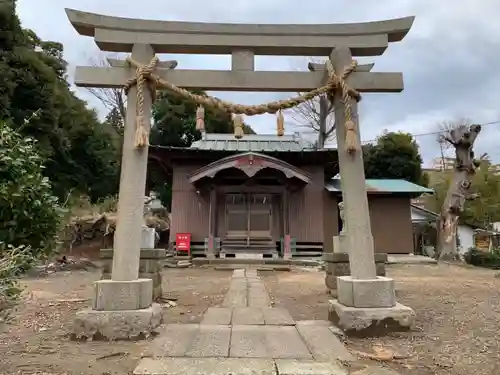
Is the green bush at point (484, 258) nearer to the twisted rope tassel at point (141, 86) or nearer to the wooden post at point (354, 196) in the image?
the wooden post at point (354, 196)

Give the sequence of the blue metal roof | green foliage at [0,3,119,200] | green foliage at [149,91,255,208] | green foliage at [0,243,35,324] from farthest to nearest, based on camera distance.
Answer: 1. green foliage at [149,91,255,208]
2. the blue metal roof
3. green foliage at [0,3,119,200]
4. green foliage at [0,243,35,324]

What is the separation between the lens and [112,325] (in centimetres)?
369

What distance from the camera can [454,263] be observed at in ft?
45.9

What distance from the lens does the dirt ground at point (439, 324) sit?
10.1ft

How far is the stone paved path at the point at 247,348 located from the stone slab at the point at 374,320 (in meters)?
0.24

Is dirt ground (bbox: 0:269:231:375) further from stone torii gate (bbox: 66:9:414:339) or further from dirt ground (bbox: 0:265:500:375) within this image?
stone torii gate (bbox: 66:9:414:339)

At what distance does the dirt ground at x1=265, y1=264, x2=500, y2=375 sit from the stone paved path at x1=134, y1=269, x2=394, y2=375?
0.49 metres

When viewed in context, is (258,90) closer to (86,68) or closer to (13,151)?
(86,68)

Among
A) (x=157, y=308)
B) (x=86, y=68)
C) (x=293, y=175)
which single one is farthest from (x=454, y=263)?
(x=86, y=68)

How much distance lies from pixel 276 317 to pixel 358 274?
111 centimetres

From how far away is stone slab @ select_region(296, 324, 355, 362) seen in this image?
117 inches

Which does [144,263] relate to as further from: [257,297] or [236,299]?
[257,297]

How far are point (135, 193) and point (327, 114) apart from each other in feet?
70.9

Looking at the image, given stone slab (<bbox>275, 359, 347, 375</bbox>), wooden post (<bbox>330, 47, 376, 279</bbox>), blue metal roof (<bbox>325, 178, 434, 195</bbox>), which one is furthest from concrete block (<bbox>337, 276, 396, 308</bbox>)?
blue metal roof (<bbox>325, 178, 434, 195</bbox>)
